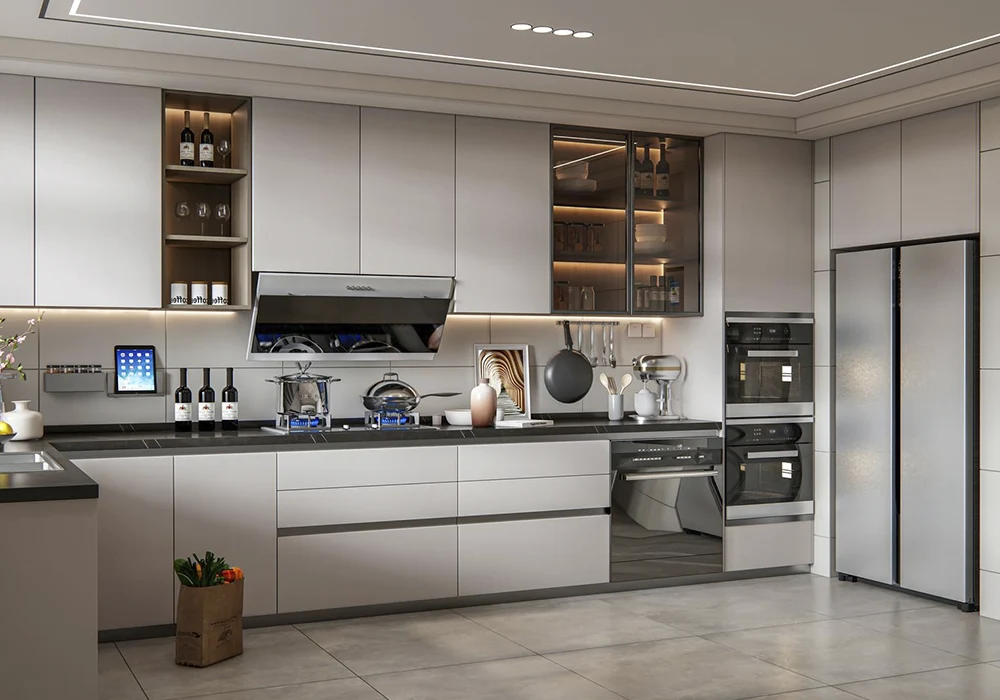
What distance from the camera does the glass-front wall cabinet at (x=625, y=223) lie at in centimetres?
531

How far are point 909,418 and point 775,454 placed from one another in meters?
0.75

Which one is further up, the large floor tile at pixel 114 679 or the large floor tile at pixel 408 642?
the large floor tile at pixel 114 679

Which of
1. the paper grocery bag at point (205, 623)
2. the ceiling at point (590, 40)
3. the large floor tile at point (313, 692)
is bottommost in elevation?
the large floor tile at point (313, 692)

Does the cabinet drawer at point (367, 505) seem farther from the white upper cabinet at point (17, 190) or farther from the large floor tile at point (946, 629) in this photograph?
the large floor tile at point (946, 629)

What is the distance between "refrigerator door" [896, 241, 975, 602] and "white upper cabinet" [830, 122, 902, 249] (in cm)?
26

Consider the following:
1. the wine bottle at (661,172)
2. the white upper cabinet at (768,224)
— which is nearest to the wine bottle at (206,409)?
the wine bottle at (661,172)

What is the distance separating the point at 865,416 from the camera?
17.3 feet

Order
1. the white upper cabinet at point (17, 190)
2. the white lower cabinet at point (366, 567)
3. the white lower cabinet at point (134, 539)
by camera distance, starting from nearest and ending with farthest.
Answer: the white lower cabinet at point (134, 539) → the white upper cabinet at point (17, 190) → the white lower cabinet at point (366, 567)

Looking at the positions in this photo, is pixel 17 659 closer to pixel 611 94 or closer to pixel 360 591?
pixel 360 591

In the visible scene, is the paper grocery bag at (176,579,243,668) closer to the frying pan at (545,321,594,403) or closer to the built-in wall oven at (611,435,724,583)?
the built-in wall oven at (611,435,724,583)

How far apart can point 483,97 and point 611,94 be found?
62 centimetres

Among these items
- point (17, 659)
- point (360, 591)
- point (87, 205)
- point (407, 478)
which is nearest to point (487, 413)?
point (407, 478)

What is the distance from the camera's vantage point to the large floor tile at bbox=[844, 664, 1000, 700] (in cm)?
361

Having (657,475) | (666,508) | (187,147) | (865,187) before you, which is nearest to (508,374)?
(657,475)
